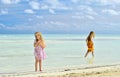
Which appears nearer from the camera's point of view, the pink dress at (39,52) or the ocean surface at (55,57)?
the pink dress at (39,52)

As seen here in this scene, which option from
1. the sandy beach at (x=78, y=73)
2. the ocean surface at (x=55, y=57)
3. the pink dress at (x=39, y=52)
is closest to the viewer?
the sandy beach at (x=78, y=73)

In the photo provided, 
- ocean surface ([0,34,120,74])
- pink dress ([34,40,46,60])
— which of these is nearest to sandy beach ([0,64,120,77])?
pink dress ([34,40,46,60])

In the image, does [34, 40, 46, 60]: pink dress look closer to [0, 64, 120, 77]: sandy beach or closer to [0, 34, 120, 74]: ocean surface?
[0, 64, 120, 77]: sandy beach

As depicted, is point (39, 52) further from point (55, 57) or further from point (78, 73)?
point (55, 57)

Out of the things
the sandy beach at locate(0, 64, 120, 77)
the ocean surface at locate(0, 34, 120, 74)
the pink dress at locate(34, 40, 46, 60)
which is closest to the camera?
the sandy beach at locate(0, 64, 120, 77)

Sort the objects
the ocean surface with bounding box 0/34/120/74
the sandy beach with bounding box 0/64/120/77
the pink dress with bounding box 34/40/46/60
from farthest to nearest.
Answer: the ocean surface with bounding box 0/34/120/74 < the pink dress with bounding box 34/40/46/60 < the sandy beach with bounding box 0/64/120/77

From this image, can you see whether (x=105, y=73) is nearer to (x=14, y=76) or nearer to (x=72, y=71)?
(x=72, y=71)

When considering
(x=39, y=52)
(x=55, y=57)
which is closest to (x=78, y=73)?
(x=39, y=52)

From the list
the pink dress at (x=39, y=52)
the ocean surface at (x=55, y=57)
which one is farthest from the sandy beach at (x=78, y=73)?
the ocean surface at (x=55, y=57)

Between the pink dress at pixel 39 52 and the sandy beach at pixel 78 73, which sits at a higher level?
the pink dress at pixel 39 52

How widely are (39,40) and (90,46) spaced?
5.88 meters

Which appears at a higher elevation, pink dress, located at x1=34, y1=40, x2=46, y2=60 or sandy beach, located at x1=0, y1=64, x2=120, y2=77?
pink dress, located at x1=34, y1=40, x2=46, y2=60

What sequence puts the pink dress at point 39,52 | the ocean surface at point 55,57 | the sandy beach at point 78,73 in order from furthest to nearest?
the ocean surface at point 55,57 → the pink dress at point 39,52 → the sandy beach at point 78,73

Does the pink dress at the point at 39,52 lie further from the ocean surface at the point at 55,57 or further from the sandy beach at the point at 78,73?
the ocean surface at the point at 55,57
